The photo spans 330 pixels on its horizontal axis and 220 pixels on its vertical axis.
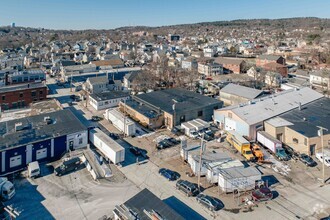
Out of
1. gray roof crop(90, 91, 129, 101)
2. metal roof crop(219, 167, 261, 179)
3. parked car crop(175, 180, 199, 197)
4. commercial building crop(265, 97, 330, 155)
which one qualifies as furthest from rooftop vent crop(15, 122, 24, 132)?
commercial building crop(265, 97, 330, 155)

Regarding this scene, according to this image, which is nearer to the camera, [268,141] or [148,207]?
[148,207]

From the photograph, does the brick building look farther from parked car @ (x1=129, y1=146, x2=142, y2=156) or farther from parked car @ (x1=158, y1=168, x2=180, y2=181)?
parked car @ (x1=158, y1=168, x2=180, y2=181)

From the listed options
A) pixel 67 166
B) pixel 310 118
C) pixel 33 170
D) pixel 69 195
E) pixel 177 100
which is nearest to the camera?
pixel 69 195

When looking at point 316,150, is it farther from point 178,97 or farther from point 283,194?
point 178,97

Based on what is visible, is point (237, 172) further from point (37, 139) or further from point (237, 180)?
point (37, 139)

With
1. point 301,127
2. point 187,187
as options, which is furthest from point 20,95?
point 301,127

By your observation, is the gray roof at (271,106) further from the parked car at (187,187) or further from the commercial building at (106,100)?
the commercial building at (106,100)

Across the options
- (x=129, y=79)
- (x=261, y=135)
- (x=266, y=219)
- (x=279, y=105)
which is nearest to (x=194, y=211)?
(x=266, y=219)
